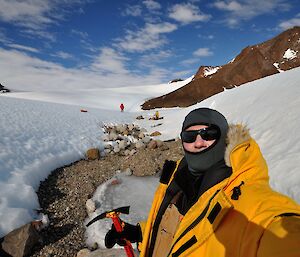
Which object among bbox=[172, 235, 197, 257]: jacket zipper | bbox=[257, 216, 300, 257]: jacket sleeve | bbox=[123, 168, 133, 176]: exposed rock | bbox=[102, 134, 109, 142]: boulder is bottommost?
bbox=[123, 168, 133, 176]: exposed rock

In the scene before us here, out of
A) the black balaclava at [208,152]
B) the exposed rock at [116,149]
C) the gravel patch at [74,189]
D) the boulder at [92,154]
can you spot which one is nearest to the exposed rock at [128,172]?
the gravel patch at [74,189]

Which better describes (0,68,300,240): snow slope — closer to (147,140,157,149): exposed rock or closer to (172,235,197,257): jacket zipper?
(147,140,157,149): exposed rock

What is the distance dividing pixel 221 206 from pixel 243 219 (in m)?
0.13

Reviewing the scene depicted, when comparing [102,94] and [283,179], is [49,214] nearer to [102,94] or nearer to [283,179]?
[283,179]

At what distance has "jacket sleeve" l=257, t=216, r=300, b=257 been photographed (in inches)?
49.1

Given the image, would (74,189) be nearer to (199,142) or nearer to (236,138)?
(199,142)

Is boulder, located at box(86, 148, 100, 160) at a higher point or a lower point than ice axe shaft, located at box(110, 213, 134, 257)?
lower

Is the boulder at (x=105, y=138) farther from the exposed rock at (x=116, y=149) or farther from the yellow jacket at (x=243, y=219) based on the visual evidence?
the yellow jacket at (x=243, y=219)

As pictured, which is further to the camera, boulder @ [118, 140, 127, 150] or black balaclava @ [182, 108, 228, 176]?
boulder @ [118, 140, 127, 150]

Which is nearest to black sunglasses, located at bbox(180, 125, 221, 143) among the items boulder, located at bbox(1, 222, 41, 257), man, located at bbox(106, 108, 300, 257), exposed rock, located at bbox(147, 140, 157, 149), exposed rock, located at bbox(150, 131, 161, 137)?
man, located at bbox(106, 108, 300, 257)

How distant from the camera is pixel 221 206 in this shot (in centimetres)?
155

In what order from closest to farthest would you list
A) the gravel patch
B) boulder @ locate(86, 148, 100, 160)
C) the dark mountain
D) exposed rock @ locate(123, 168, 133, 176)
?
the gravel patch
exposed rock @ locate(123, 168, 133, 176)
boulder @ locate(86, 148, 100, 160)
the dark mountain

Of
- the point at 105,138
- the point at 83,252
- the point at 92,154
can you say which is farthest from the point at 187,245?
the point at 105,138

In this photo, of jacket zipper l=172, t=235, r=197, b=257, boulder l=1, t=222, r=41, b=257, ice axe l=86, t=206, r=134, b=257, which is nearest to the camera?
jacket zipper l=172, t=235, r=197, b=257
